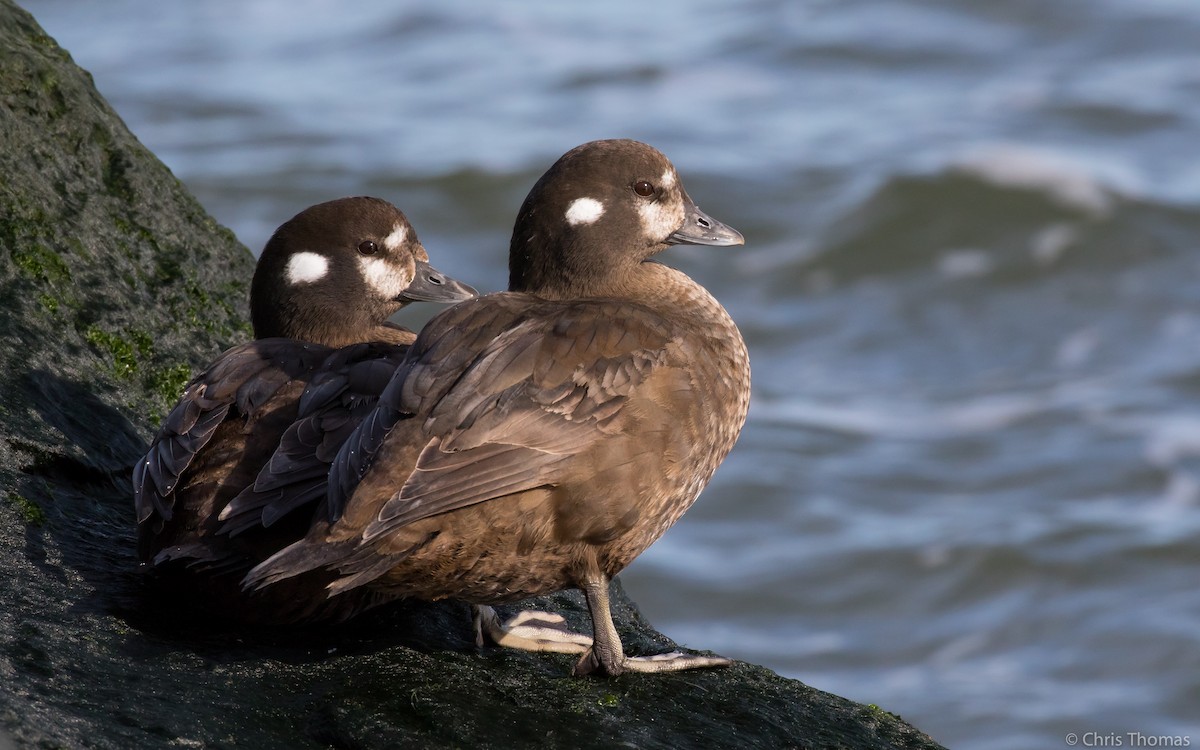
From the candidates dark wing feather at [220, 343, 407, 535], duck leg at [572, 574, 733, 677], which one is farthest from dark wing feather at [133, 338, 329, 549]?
duck leg at [572, 574, 733, 677]

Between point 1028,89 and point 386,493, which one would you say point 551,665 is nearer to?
point 386,493

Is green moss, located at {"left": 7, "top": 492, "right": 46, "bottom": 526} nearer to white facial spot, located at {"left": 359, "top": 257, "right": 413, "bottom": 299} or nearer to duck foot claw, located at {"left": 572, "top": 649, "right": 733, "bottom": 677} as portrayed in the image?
white facial spot, located at {"left": 359, "top": 257, "right": 413, "bottom": 299}

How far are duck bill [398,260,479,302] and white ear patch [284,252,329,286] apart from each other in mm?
344

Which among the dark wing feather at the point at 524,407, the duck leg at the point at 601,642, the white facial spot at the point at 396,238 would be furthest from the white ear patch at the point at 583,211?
the duck leg at the point at 601,642

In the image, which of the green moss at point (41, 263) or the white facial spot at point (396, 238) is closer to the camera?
the green moss at point (41, 263)

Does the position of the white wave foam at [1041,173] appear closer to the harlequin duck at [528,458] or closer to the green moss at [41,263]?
the harlequin duck at [528,458]

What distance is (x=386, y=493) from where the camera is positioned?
3.63 meters

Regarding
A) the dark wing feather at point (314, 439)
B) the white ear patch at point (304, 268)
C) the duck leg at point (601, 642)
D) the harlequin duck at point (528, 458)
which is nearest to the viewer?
the harlequin duck at point (528, 458)

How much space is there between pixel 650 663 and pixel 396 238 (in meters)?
1.74

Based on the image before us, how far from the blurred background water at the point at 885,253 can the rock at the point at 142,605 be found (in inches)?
167

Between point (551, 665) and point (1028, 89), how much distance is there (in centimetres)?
1159

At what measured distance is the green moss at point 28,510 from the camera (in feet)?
13.2

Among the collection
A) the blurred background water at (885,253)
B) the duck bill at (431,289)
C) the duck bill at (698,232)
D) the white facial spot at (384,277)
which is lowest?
Answer: the white facial spot at (384,277)

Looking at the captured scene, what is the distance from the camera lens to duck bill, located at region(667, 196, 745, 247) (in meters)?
5.04
